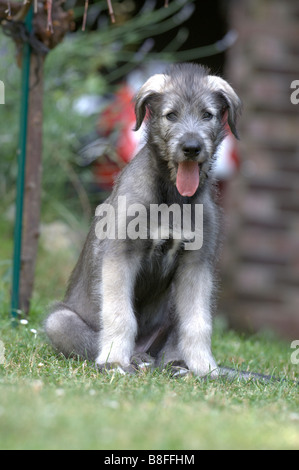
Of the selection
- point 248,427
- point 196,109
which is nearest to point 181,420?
point 248,427

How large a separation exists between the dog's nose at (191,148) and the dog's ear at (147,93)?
362 mm

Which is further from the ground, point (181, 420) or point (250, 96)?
point (250, 96)

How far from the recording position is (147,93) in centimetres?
381

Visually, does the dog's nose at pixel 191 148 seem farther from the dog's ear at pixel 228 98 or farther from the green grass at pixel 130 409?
the green grass at pixel 130 409

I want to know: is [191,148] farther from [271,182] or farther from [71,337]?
[271,182]

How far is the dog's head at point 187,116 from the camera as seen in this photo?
11.9 ft

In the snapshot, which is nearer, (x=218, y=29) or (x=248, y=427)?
(x=248, y=427)

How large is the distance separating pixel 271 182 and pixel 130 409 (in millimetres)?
5761

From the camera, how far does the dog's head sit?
11.9 feet

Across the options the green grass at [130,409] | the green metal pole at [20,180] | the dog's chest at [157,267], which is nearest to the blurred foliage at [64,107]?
the green metal pole at [20,180]

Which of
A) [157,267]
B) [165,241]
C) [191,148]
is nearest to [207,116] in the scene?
[191,148]

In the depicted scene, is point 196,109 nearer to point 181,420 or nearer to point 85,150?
point 181,420

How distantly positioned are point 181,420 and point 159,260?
142 cm
